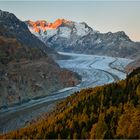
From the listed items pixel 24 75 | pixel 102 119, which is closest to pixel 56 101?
pixel 24 75

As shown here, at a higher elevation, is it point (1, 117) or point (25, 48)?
point (25, 48)

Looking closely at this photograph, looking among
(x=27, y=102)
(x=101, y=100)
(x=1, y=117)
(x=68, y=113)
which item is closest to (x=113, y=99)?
(x=101, y=100)

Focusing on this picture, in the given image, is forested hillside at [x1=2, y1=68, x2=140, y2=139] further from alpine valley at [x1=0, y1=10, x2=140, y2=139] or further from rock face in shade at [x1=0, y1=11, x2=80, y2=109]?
rock face in shade at [x1=0, y1=11, x2=80, y2=109]

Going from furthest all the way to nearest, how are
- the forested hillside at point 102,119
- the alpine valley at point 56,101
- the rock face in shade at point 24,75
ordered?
the rock face in shade at point 24,75 → the alpine valley at point 56,101 → the forested hillside at point 102,119

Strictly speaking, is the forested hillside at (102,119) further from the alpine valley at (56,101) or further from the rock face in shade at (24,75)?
the rock face in shade at (24,75)

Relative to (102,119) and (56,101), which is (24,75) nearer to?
(56,101)

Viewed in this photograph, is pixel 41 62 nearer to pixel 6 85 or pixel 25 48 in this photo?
pixel 25 48

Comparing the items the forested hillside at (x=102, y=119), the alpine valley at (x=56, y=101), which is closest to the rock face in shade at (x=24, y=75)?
the alpine valley at (x=56, y=101)
